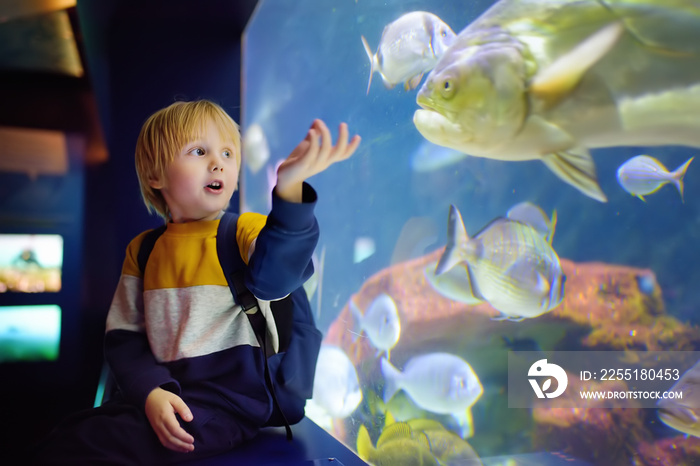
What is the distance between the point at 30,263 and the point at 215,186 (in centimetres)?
168

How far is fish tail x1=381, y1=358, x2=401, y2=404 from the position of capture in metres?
1.36

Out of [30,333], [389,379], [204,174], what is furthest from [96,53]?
[389,379]

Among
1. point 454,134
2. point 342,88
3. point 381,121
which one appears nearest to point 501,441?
point 454,134

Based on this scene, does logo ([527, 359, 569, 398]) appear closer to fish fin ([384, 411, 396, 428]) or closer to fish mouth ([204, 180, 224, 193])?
fish fin ([384, 411, 396, 428])

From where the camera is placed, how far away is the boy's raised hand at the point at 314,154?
1.02 meters

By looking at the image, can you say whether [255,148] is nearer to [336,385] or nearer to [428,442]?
[336,385]

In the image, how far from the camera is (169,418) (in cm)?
124

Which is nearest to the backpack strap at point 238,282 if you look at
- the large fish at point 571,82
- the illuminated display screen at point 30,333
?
the large fish at point 571,82

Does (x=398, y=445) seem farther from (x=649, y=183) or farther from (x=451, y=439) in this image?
(x=649, y=183)

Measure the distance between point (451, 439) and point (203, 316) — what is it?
733 millimetres

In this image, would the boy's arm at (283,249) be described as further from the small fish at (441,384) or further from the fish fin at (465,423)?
the fish fin at (465,423)

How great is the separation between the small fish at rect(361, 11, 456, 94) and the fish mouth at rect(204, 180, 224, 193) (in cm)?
56

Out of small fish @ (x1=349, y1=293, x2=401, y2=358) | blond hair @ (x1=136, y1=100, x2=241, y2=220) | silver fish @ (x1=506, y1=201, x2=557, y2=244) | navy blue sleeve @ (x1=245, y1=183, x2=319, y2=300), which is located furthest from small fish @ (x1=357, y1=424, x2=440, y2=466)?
blond hair @ (x1=136, y1=100, x2=241, y2=220)

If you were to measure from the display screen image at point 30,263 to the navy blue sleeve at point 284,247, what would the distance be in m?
1.86
